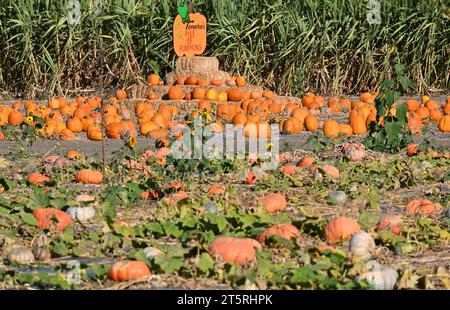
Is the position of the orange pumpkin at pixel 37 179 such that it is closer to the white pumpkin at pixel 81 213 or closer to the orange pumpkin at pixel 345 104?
the white pumpkin at pixel 81 213

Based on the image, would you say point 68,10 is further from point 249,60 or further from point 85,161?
point 85,161

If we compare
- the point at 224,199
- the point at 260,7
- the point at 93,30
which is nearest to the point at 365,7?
the point at 260,7

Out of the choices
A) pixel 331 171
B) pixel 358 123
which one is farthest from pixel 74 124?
pixel 331 171

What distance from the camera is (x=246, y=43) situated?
1292 cm

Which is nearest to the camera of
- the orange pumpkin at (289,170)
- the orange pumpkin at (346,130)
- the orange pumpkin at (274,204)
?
the orange pumpkin at (274,204)

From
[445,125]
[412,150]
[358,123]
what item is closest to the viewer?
[412,150]

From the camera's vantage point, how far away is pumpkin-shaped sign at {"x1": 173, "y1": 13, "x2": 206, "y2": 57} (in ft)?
38.5

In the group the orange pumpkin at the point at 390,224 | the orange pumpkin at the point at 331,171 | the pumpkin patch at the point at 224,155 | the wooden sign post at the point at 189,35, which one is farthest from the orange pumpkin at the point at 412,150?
the wooden sign post at the point at 189,35

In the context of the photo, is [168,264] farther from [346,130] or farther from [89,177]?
[346,130]

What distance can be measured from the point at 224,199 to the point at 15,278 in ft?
5.33

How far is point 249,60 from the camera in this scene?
12789 millimetres

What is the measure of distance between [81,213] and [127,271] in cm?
119

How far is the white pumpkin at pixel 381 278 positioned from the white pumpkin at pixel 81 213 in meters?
1.62

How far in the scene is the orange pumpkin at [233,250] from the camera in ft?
12.3
